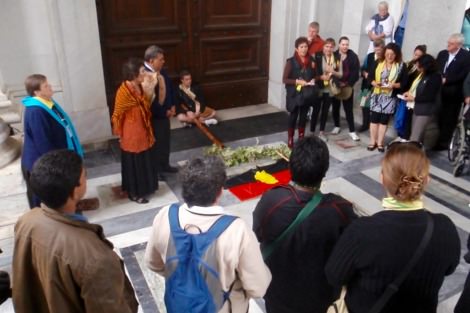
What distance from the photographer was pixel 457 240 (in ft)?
5.64

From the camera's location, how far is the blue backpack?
5.74ft

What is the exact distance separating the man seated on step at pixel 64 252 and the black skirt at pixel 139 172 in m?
2.57

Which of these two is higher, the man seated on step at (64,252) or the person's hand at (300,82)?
the man seated on step at (64,252)

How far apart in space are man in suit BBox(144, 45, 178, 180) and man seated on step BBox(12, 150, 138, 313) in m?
2.70

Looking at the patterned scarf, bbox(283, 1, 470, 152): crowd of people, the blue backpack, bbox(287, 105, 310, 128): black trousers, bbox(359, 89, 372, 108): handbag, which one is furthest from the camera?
bbox(359, 89, 372, 108): handbag

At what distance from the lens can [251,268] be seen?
184 cm

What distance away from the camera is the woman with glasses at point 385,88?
17.9ft

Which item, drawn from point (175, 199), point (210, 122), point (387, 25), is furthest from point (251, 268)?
point (387, 25)

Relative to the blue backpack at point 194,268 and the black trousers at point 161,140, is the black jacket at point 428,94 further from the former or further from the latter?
the blue backpack at point 194,268

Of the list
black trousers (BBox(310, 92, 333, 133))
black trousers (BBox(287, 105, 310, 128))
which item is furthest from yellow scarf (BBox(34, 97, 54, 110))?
black trousers (BBox(310, 92, 333, 133))

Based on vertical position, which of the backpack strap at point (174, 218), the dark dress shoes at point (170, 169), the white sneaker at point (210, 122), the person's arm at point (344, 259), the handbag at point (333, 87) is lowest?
the dark dress shoes at point (170, 169)

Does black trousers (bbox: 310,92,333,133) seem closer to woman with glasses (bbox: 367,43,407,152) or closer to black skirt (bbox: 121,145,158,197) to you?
woman with glasses (bbox: 367,43,407,152)

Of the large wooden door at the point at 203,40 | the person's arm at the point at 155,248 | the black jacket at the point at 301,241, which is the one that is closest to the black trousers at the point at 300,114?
the large wooden door at the point at 203,40

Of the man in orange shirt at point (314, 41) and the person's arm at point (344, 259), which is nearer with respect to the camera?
the person's arm at point (344, 259)
